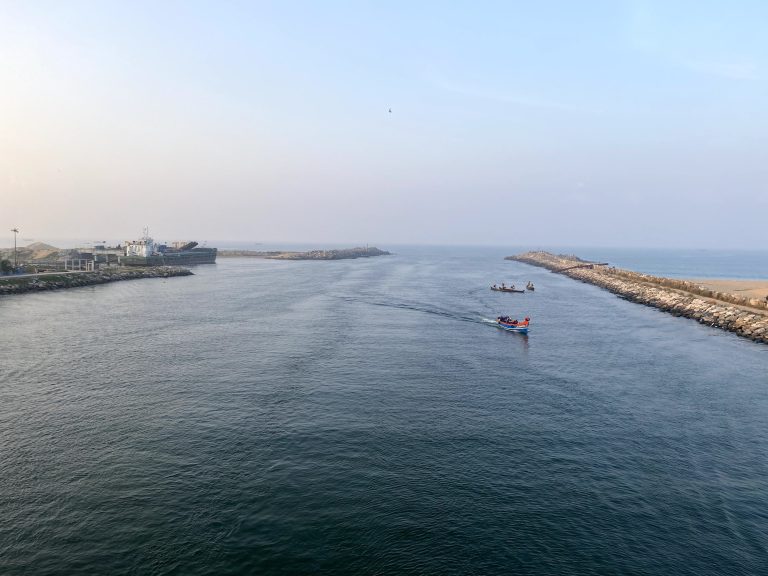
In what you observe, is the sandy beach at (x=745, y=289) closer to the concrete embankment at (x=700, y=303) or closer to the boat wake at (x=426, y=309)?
the concrete embankment at (x=700, y=303)

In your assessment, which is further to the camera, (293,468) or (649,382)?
(649,382)

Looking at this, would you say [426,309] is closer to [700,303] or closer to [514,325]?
[514,325]

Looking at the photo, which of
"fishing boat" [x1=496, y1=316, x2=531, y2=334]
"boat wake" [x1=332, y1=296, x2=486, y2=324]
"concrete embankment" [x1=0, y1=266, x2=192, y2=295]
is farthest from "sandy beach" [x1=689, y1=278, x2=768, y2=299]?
"concrete embankment" [x1=0, y1=266, x2=192, y2=295]

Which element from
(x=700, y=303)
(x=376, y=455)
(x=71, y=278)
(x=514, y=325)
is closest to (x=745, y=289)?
(x=700, y=303)

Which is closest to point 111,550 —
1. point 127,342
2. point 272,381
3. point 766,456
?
point 272,381

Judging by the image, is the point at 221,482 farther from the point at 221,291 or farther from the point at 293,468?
the point at 221,291

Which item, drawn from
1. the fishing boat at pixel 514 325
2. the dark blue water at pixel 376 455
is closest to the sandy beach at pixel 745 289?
the dark blue water at pixel 376 455
